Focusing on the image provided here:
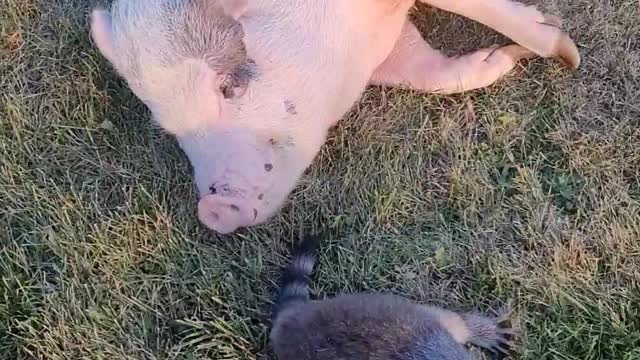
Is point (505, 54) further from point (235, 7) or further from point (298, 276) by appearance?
point (298, 276)

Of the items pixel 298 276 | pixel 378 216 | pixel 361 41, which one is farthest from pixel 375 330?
pixel 361 41

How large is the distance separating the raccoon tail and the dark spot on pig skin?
0.48 m

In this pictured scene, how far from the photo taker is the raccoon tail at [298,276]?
11.7 feet

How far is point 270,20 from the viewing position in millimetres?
3656

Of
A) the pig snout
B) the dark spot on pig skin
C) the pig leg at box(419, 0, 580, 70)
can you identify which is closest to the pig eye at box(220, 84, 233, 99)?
the dark spot on pig skin

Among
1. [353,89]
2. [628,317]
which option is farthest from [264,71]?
[628,317]

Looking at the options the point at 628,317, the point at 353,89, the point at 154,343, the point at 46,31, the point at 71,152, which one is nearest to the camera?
the point at 628,317

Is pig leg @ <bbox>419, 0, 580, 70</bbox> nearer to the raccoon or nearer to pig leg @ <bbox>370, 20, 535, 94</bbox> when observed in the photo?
pig leg @ <bbox>370, 20, 535, 94</bbox>

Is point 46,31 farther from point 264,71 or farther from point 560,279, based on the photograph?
point 560,279

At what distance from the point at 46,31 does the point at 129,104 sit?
2.15 ft

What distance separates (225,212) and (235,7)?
72cm

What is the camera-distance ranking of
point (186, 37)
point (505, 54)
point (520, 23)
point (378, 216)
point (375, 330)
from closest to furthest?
point (375, 330), point (186, 37), point (378, 216), point (520, 23), point (505, 54)

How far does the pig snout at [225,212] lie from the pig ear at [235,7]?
2.11 ft

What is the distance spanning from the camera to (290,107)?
12.0 ft
